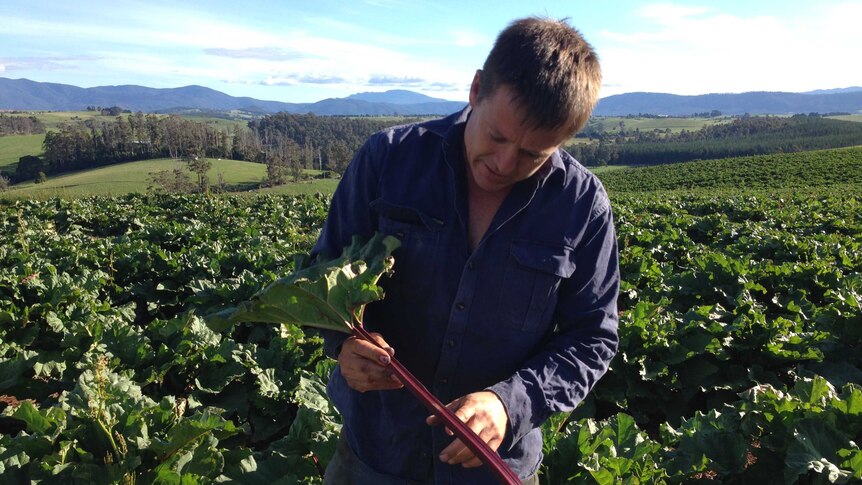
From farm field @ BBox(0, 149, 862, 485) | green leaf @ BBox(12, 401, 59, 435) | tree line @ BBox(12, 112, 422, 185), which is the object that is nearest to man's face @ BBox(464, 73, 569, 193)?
farm field @ BBox(0, 149, 862, 485)

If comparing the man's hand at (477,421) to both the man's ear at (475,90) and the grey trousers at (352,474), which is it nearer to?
the grey trousers at (352,474)

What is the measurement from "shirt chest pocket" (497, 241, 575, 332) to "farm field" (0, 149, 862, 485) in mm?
1379

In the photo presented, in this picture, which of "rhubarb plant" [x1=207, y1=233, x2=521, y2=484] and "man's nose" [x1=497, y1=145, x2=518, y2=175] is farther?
"man's nose" [x1=497, y1=145, x2=518, y2=175]

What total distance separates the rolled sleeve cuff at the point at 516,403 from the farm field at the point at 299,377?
1.22 metres

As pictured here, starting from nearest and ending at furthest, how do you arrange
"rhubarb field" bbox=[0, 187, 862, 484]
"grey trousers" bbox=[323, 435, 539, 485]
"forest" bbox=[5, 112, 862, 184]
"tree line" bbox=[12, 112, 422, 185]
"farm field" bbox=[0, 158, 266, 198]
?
1. "grey trousers" bbox=[323, 435, 539, 485]
2. "rhubarb field" bbox=[0, 187, 862, 484]
3. "farm field" bbox=[0, 158, 266, 198]
4. "tree line" bbox=[12, 112, 422, 185]
5. "forest" bbox=[5, 112, 862, 184]

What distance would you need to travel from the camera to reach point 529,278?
1.94 m

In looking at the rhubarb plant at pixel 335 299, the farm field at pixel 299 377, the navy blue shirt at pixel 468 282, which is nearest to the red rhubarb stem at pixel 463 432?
the rhubarb plant at pixel 335 299

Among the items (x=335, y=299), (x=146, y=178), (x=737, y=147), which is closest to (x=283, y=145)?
(x=146, y=178)

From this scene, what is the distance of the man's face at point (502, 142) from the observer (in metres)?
1.64

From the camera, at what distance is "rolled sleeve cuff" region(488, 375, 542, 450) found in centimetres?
180

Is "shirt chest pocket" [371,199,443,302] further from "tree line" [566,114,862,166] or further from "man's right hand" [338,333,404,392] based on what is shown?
"tree line" [566,114,862,166]

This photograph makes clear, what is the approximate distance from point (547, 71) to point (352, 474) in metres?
1.71

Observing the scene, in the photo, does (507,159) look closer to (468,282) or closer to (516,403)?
(468,282)

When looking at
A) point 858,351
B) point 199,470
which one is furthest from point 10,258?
point 858,351
